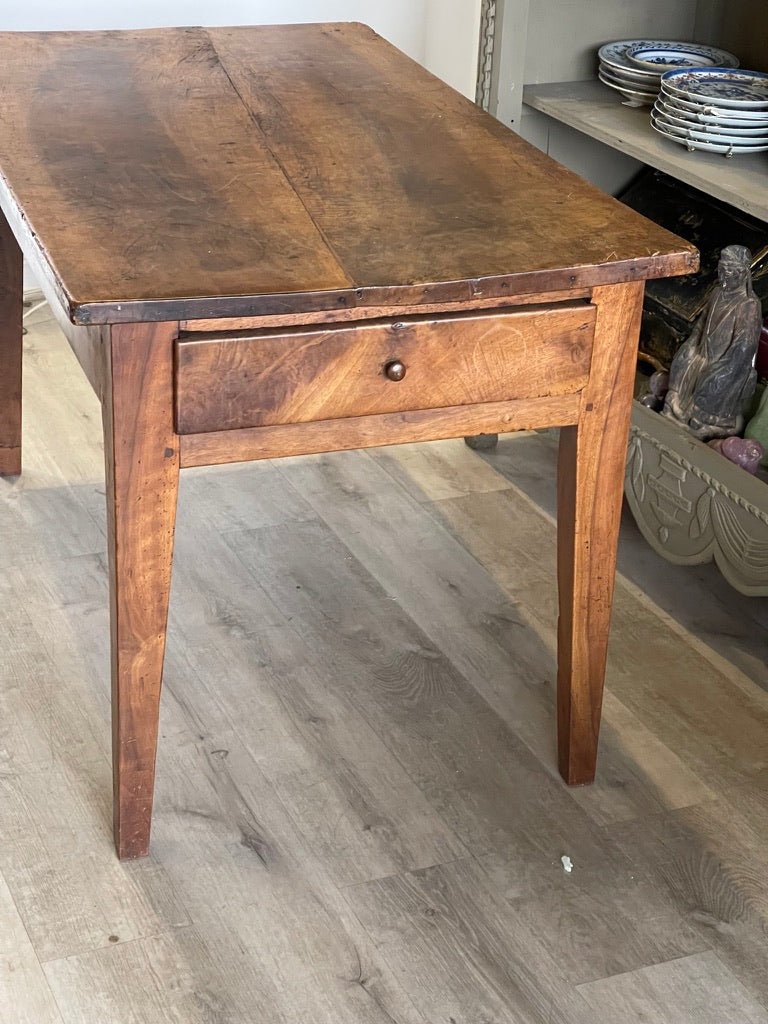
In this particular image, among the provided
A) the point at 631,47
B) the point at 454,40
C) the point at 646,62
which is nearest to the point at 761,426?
the point at 646,62

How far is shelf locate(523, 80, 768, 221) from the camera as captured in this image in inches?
76.0

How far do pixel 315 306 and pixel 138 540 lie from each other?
0.97ft

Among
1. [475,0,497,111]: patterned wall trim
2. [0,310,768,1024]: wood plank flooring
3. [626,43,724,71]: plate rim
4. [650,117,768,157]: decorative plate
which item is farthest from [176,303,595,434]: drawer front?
[626,43,724,71]: plate rim

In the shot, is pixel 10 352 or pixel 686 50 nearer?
pixel 10 352

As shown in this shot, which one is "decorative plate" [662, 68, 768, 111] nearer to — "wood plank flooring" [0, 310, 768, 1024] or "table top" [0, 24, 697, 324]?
"table top" [0, 24, 697, 324]

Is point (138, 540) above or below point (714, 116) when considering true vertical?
below

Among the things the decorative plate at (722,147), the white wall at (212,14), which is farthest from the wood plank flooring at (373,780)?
the white wall at (212,14)

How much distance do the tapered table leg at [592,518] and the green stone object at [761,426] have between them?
60 cm

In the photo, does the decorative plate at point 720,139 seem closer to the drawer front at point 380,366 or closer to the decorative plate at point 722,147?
the decorative plate at point 722,147

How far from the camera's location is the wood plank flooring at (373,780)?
1365 mm

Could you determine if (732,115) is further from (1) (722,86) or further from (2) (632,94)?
(2) (632,94)

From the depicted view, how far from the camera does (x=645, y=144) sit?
2105 mm

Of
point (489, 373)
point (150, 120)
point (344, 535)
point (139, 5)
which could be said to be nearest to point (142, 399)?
point (489, 373)

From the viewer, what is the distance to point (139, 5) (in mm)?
2830
